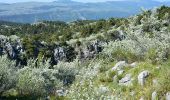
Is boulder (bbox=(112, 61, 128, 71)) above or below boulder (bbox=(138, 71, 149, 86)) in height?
below

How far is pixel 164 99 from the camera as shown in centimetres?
1359

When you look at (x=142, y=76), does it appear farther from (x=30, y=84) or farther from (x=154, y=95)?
(x=30, y=84)

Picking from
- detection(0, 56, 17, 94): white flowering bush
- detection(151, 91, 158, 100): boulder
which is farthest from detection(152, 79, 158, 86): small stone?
detection(0, 56, 17, 94): white flowering bush

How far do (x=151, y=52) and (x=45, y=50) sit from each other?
8711 centimetres

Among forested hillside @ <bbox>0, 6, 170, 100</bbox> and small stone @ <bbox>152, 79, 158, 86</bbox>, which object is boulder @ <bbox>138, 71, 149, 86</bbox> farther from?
small stone @ <bbox>152, 79, 158, 86</bbox>

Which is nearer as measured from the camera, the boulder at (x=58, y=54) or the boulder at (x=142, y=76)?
the boulder at (x=142, y=76)

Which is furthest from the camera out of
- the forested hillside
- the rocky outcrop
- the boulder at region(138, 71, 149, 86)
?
the rocky outcrop

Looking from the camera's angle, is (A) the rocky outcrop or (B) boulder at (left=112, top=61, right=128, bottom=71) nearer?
(B) boulder at (left=112, top=61, right=128, bottom=71)

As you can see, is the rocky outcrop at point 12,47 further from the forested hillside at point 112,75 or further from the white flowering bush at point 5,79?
the white flowering bush at point 5,79

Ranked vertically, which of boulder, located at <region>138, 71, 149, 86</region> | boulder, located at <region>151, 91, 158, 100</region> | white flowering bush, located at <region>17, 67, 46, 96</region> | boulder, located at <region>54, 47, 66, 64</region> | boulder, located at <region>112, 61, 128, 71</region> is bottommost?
boulder, located at <region>54, 47, 66, 64</region>

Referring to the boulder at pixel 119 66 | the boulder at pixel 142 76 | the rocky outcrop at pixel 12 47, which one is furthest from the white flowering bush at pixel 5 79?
the rocky outcrop at pixel 12 47

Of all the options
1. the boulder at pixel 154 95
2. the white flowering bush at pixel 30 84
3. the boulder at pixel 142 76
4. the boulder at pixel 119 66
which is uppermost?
the boulder at pixel 154 95

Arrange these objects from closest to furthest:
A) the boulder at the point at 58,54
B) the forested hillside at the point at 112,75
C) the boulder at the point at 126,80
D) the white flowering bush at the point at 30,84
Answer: the forested hillside at the point at 112,75 → the boulder at the point at 126,80 → the white flowering bush at the point at 30,84 → the boulder at the point at 58,54

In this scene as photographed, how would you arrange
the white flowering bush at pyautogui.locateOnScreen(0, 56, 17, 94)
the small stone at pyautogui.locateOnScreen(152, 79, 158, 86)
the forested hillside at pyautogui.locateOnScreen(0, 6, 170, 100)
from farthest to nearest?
1. the white flowering bush at pyautogui.locateOnScreen(0, 56, 17, 94)
2. the small stone at pyautogui.locateOnScreen(152, 79, 158, 86)
3. the forested hillside at pyautogui.locateOnScreen(0, 6, 170, 100)
